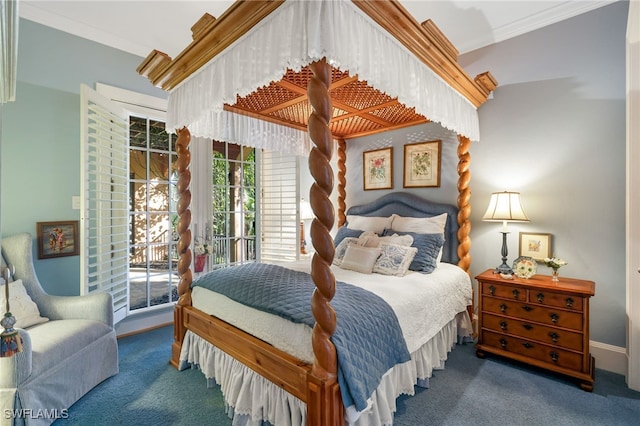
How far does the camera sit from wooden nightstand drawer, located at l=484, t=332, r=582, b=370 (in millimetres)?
2287

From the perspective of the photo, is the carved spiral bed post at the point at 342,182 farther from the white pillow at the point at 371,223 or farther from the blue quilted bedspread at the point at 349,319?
the blue quilted bedspread at the point at 349,319

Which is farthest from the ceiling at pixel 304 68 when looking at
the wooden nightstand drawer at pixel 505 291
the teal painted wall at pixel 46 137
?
the wooden nightstand drawer at pixel 505 291

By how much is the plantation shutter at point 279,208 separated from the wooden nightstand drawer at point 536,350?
241cm

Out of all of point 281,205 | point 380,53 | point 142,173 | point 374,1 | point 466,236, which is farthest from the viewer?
point 281,205

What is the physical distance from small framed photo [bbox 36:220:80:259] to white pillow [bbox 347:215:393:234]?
8.94ft

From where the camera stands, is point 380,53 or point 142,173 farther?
point 142,173

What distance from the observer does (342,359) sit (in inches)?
62.1

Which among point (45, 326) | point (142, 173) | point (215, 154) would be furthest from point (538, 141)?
point (45, 326)

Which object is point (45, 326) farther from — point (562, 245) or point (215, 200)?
point (562, 245)

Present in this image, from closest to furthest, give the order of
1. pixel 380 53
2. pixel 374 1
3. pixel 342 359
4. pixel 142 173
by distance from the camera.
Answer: pixel 342 359
pixel 374 1
pixel 380 53
pixel 142 173

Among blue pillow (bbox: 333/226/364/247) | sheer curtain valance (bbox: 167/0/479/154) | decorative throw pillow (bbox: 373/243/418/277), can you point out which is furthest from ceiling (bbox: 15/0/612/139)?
decorative throw pillow (bbox: 373/243/418/277)

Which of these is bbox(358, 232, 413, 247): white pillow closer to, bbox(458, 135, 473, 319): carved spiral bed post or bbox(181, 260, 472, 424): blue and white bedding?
bbox(181, 260, 472, 424): blue and white bedding

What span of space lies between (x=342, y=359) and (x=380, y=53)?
5.51 feet

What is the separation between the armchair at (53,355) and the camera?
1.76 metres
